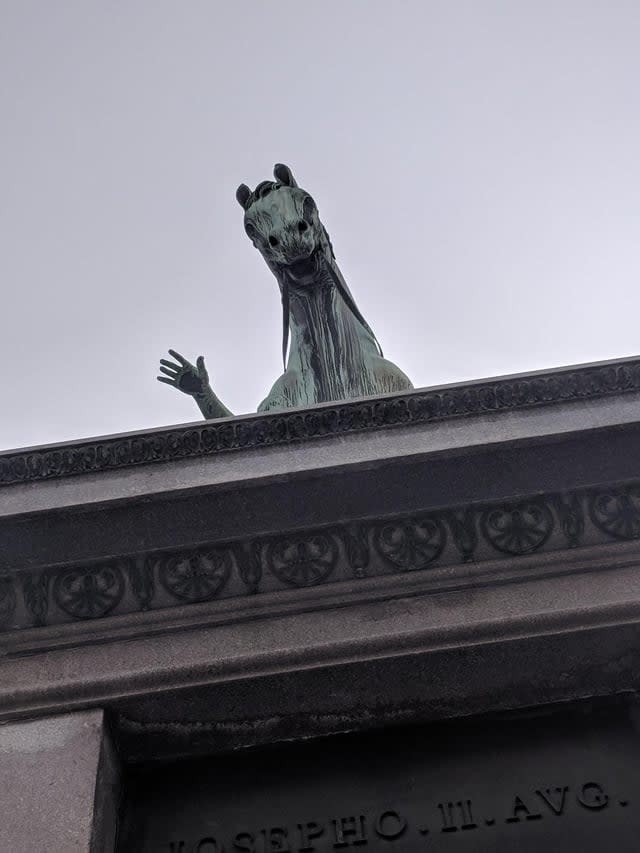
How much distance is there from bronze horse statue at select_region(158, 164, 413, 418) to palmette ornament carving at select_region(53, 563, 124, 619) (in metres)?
2.47

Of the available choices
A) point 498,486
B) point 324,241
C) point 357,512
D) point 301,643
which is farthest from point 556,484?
point 324,241

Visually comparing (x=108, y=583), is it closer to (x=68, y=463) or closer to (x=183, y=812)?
(x=68, y=463)

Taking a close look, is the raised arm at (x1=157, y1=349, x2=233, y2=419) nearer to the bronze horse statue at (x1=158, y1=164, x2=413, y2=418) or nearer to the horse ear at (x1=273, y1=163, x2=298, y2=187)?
the bronze horse statue at (x1=158, y1=164, x2=413, y2=418)

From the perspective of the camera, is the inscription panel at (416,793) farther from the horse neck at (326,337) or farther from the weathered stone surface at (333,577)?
the horse neck at (326,337)

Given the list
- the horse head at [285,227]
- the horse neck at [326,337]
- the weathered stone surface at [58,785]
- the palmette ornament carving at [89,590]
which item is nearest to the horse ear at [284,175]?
the horse head at [285,227]

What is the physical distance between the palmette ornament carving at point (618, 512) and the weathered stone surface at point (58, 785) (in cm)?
246

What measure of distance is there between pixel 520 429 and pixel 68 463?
2.18 meters

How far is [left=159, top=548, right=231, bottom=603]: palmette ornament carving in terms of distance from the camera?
555cm

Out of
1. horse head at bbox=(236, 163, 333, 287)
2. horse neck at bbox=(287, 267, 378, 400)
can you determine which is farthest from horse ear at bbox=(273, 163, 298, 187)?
horse neck at bbox=(287, 267, 378, 400)

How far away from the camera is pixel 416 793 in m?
5.28

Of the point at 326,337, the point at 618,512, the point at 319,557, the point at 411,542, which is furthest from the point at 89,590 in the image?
the point at 326,337

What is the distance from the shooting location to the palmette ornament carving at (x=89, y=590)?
5.55m

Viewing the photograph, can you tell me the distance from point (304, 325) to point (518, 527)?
327 centimetres

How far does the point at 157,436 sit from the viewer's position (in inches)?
230
